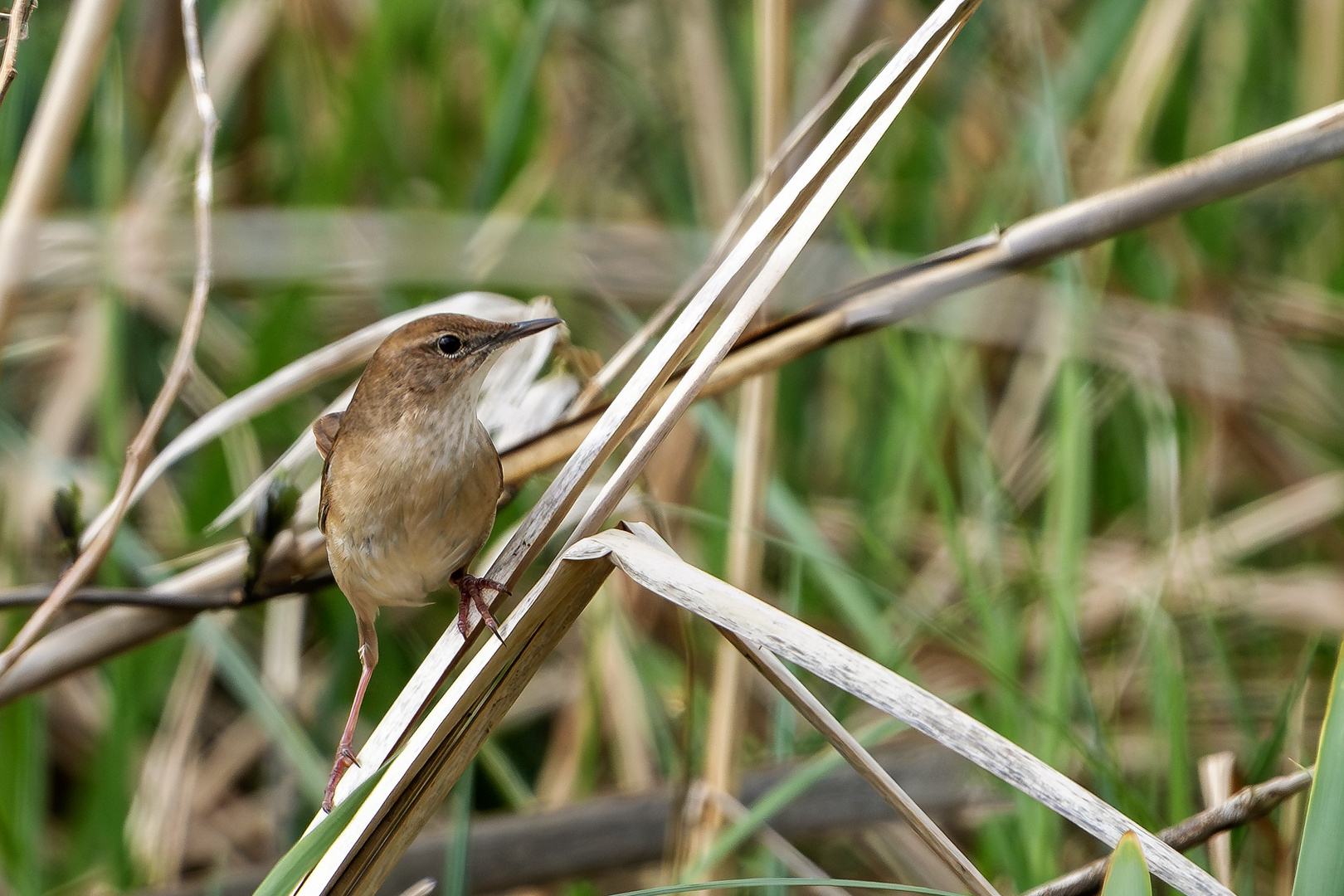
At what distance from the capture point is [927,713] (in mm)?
1348

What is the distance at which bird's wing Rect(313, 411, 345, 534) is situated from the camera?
199 centimetres

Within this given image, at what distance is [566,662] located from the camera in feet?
11.9

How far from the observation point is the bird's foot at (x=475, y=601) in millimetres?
1569

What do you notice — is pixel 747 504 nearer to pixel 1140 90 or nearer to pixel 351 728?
pixel 351 728

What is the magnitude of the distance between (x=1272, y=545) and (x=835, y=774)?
1.74 m

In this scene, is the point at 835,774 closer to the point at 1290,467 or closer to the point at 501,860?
the point at 501,860

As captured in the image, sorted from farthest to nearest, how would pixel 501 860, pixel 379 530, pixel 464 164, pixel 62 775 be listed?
pixel 464 164
pixel 62 775
pixel 501 860
pixel 379 530

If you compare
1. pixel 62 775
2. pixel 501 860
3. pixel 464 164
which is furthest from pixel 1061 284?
pixel 62 775

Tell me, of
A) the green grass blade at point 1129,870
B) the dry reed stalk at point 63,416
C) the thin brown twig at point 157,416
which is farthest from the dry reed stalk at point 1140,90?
the dry reed stalk at point 63,416

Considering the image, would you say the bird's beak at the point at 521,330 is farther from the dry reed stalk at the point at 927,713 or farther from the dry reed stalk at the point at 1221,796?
the dry reed stalk at the point at 1221,796

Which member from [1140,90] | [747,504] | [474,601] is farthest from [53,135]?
[1140,90]

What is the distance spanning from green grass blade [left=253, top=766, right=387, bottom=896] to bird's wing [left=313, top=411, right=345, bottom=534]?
710 millimetres

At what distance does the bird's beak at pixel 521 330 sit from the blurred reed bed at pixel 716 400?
0.19 m

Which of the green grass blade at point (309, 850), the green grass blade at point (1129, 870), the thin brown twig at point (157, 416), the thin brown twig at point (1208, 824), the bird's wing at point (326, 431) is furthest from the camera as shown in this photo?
the bird's wing at point (326, 431)
